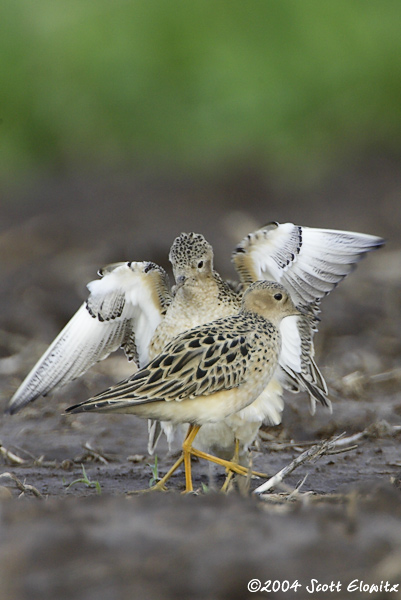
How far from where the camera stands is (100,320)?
5461 mm

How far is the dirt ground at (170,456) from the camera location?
8.92ft

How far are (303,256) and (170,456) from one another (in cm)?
148

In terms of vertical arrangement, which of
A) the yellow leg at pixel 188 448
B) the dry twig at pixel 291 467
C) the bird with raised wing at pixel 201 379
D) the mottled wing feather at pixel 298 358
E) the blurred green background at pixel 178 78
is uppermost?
the blurred green background at pixel 178 78

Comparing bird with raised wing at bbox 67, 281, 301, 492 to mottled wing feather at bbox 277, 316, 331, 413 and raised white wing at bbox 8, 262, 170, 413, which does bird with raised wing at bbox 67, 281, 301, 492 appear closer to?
mottled wing feather at bbox 277, 316, 331, 413

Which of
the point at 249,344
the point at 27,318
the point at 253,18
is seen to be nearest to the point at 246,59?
the point at 253,18

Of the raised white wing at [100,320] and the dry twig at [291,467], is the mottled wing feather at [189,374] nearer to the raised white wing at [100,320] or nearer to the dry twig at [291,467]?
the dry twig at [291,467]

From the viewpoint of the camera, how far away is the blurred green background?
1127cm

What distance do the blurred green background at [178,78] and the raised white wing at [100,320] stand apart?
20.5 ft

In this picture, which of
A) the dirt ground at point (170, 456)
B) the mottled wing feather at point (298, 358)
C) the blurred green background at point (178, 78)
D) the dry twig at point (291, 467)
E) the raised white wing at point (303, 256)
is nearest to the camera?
the dirt ground at point (170, 456)

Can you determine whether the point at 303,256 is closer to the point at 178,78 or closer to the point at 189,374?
the point at 189,374

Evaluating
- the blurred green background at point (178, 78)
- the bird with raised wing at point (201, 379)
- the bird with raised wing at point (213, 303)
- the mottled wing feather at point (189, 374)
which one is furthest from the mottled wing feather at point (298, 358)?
the blurred green background at point (178, 78)

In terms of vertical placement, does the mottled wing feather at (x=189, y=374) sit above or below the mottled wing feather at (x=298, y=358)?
below

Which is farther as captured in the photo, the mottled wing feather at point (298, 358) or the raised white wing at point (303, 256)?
the mottled wing feather at point (298, 358)

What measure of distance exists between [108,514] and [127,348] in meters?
2.67
